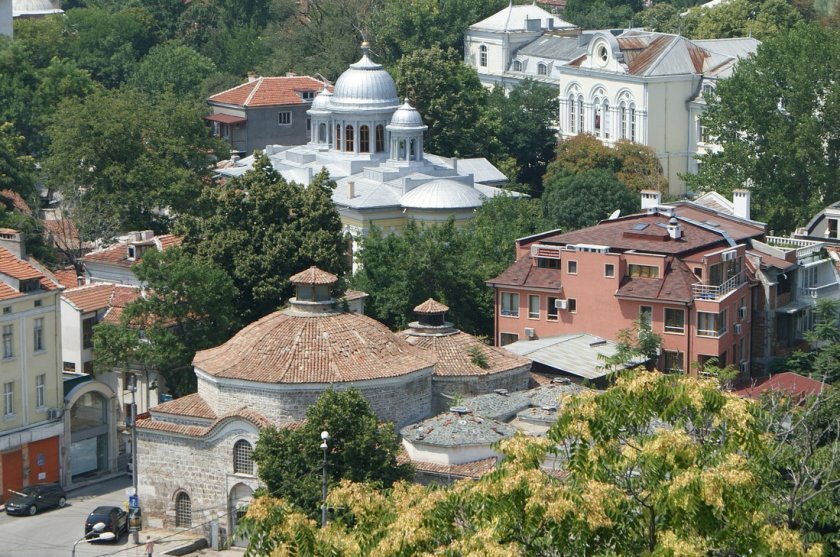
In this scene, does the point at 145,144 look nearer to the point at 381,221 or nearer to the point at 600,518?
the point at 381,221

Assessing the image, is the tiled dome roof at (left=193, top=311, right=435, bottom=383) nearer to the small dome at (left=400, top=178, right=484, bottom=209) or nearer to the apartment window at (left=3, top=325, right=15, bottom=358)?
the apartment window at (left=3, top=325, right=15, bottom=358)

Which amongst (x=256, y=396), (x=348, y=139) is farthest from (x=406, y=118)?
(x=256, y=396)

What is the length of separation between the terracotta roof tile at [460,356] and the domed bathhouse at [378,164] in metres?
20.0

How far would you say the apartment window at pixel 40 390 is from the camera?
60775 millimetres

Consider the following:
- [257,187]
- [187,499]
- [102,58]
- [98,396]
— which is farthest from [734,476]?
[102,58]

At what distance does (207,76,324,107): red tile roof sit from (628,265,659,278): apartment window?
4676 cm

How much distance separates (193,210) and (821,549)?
52886mm

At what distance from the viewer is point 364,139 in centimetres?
9400

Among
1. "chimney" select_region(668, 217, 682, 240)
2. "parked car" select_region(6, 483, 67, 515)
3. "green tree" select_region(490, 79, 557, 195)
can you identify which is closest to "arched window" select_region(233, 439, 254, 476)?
"parked car" select_region(6, 483, 67, 515)

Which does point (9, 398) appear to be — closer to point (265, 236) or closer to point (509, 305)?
point (265, 236)

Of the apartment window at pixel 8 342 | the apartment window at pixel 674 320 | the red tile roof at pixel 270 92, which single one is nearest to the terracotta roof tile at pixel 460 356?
the apartment window at pixel 674 320

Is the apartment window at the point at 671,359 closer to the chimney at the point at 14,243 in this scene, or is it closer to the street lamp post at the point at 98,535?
the street lamp post at the point at 98,535

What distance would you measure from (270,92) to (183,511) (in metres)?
57.3

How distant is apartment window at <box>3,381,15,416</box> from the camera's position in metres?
59.7
